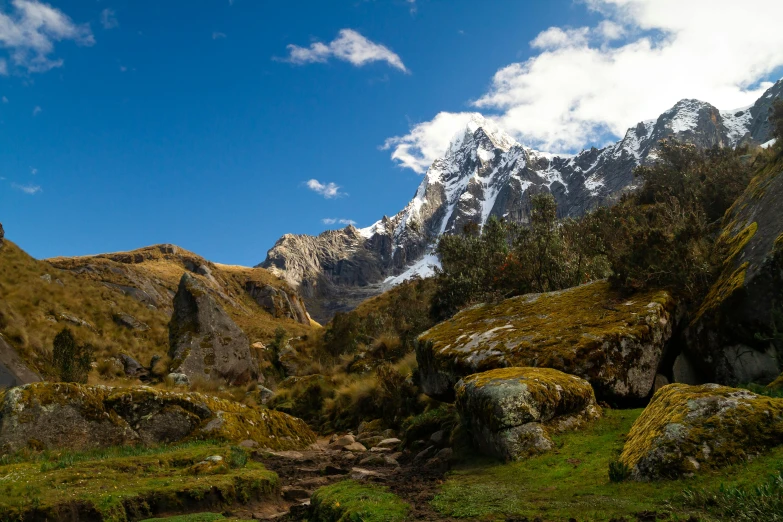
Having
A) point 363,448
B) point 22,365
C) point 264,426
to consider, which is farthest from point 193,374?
point 363,448

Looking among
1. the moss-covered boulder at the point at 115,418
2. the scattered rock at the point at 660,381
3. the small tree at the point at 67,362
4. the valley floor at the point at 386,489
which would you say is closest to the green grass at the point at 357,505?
the valley floor at the point at 386,489

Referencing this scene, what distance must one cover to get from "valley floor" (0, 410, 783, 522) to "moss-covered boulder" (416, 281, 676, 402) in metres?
1.11

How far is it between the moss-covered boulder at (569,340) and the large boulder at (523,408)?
871 millimetres

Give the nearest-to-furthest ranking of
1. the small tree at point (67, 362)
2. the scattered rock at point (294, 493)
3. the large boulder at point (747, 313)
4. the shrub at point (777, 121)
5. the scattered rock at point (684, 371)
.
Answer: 1. the large boulder at point (747, 313)
2. the scattered rock at point (294, 493)
3. the scattered rock at point (684, 371)
4. the small tree at point (67, 362)
5. the shrub at point (777, 121)

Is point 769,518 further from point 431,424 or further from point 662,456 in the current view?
point 431,424

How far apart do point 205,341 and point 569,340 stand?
20.4 meters

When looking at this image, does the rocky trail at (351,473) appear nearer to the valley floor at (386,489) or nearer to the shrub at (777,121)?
the valley floor at (386,489)

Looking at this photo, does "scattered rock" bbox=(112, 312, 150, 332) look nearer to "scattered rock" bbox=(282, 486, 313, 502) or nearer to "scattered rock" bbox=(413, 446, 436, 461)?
"scattered rock" bbox=(282, 486, 313, 502)

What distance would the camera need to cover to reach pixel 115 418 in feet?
32.7

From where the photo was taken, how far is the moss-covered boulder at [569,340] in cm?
885

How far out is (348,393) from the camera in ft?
61.8

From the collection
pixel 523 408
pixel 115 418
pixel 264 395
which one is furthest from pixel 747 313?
pixel 264 395

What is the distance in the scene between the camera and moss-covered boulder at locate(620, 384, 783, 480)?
4.55 m

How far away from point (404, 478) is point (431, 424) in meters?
3.43
